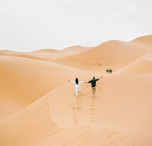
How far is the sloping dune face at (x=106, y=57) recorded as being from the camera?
35.6 metres

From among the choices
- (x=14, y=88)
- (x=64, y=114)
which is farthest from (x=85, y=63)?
(x=64, y=114)

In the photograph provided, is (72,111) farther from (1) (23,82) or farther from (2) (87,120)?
(1) (23,82)

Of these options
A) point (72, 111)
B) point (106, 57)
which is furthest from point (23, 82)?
point (106, 57)

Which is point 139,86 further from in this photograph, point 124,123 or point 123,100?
point 124,123

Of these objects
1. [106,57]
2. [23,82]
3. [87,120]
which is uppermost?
[106,57]

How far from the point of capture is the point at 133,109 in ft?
25.0

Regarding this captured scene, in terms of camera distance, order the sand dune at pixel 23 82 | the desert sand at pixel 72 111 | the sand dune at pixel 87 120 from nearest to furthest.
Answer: the sand dune at pixel 87 120 → the desert sand at pixel 72 111 → the sand dune at pixel 23 82

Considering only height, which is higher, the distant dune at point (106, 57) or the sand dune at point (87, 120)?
the distant dune at point (106, 57)

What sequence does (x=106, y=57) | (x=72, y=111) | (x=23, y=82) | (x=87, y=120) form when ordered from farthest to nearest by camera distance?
(x=106, y=57)
(x=23, y=82)
(x=72, y=111)
(x=87, y=120)

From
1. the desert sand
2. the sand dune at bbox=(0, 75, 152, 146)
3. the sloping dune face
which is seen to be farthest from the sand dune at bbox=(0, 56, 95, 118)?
the sloping dune face

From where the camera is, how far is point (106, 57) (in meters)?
38.0

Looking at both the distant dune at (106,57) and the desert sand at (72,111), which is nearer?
the desert sand at (72,111)

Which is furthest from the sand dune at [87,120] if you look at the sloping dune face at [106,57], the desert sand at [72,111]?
the sloping dune face at [106,57]

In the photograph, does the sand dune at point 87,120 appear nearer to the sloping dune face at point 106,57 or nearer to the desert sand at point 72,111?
the desert sand at point 72,111
